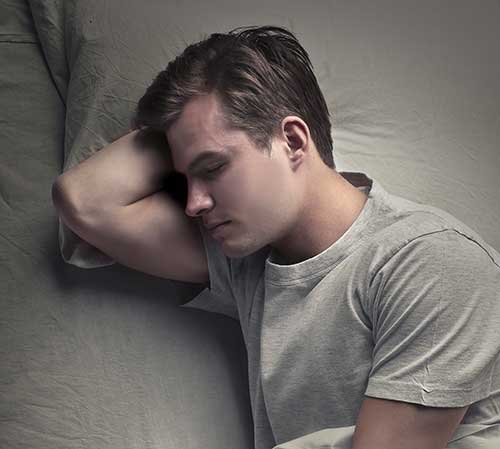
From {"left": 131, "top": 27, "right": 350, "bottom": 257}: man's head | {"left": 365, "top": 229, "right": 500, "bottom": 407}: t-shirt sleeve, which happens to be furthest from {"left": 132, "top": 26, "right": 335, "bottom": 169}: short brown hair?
{"left": 365, "top": 229, "right": 500, "bottom": 407}: t-shirt sleeve

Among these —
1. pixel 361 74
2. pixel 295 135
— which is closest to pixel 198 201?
pixel 295 135

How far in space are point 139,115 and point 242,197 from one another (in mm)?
209

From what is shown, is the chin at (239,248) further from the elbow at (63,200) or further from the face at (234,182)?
the elbow at (63,200)

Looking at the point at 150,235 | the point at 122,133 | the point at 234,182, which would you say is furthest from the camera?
the point at 122,133

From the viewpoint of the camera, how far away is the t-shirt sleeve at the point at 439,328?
3.32ft

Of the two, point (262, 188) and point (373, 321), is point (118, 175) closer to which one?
point (262, 188)

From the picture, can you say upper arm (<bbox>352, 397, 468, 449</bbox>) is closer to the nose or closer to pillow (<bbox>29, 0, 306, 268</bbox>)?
the nose

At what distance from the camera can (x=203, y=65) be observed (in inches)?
47.5

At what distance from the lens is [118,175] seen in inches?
50.1

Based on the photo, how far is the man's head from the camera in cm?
114

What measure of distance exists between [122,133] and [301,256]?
1.22 feet

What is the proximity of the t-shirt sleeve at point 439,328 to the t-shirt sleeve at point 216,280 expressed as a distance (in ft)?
0.91

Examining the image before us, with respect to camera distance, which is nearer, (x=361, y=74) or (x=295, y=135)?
(x=295, y=135)

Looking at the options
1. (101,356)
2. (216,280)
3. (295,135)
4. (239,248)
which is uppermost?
(295,135)
